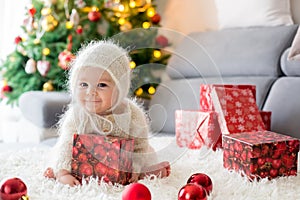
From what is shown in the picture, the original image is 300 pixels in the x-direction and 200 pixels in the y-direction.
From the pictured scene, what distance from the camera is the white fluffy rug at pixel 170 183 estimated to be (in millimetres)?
930

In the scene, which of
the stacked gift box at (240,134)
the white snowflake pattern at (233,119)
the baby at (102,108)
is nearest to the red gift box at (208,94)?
the stacked gift box at (240,134)

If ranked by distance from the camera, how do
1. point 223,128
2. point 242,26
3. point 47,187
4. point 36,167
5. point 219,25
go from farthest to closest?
1. point 219,25
2. point 242,26
3. point 223,128
4. point 36,167
5. point 47,187

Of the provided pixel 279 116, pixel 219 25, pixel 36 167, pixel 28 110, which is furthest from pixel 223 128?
pixel 219 25

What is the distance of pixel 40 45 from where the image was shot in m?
2.16

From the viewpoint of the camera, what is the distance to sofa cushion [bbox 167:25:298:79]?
1841mm

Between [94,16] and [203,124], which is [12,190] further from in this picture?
[94,16]

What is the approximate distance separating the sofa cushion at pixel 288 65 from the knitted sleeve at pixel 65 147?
1048mm

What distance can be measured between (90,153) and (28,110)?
0.93 m

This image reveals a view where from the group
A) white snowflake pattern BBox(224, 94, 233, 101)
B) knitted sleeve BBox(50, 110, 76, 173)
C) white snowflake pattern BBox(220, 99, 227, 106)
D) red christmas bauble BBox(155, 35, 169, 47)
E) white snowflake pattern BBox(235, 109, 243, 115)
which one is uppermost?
red christmas bauble BBox(155, 35, 169, 47)

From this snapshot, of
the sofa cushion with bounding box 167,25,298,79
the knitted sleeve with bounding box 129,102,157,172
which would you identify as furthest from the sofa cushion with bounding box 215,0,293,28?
the knitted sleeve with bounding box 129,102,157,172

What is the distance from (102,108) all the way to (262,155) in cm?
46

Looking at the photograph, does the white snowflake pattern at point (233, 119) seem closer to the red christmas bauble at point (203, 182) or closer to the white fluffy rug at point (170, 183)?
the white fluffy rug at point (170, 183)

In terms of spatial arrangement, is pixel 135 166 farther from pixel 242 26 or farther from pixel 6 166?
pixel 242 26

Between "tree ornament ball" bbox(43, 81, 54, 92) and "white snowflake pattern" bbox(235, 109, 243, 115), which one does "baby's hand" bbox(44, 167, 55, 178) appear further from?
"tree ornament ball" bbox(43, 81, 54, 92)
